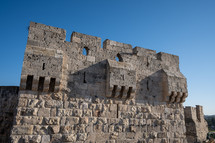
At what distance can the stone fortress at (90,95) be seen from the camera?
14.2 ft

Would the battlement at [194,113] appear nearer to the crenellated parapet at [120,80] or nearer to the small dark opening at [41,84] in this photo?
the crenellated parapet at [120,80]

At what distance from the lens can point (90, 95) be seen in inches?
202

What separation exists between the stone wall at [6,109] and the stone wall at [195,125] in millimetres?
15632

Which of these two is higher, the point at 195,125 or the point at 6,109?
the point at 6,109

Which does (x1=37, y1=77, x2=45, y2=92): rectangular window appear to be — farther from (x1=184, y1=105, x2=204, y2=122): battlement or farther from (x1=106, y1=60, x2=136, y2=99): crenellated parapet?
(x1=184, y1=105, x2=204, y2=122): battlement

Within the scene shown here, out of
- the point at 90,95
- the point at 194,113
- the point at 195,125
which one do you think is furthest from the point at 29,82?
the point at 194,113

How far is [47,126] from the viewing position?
432 cm

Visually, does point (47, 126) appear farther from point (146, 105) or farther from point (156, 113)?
point (156, 113)

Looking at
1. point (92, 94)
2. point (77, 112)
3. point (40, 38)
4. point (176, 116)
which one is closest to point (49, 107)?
point (77, 112)

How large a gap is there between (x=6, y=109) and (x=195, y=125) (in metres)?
15.9

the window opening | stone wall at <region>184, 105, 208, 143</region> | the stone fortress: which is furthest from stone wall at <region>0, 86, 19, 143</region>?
stone wall at <region>184, 105, 208, 143</region>

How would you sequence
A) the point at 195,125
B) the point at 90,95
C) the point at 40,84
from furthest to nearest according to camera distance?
the point at 195,125
the point at 90,95
the point at 40,84

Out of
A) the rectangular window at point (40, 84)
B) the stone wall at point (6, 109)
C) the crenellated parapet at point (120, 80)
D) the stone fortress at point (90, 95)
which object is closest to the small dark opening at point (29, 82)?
the stone fortress at point (90, 95)

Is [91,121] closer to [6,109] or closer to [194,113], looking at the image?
[6,109]
